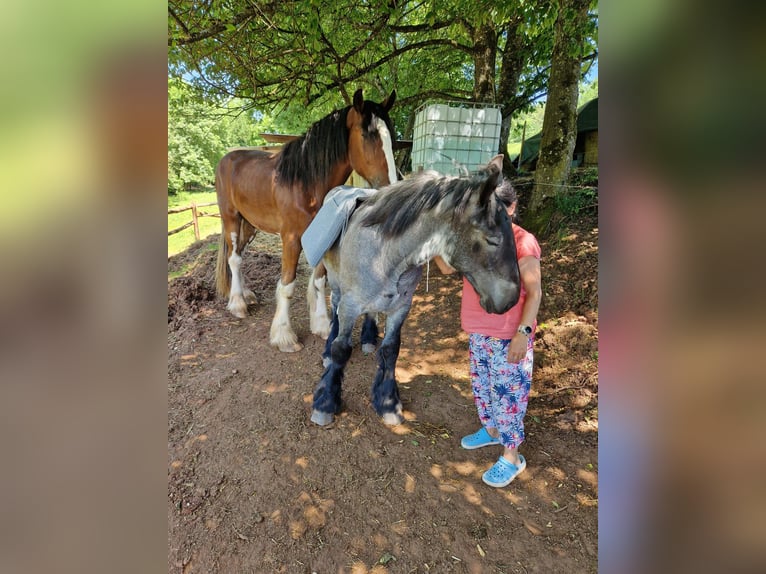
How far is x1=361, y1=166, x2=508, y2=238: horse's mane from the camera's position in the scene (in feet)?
7.09

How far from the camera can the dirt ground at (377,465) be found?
1.95 meters

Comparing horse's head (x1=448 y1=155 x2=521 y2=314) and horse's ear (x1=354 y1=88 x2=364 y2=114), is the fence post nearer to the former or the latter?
horse's ear (x1=354 y1=88 x2=364 y2=114)

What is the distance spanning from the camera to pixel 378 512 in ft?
7.15

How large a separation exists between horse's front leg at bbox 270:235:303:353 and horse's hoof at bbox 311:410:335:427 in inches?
49.9

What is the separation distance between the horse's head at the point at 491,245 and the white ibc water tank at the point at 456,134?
2563mm

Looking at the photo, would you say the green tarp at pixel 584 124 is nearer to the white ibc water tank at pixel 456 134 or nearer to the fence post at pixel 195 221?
the white ibc water tank at pixel 456 134

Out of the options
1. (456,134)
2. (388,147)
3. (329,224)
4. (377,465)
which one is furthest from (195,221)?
(377,465)

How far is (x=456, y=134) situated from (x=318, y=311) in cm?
284

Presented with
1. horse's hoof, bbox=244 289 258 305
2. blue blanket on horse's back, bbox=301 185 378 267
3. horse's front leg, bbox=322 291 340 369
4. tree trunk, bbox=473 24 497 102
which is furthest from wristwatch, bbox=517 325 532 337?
tree trunk, bbox=473 24 497 102
